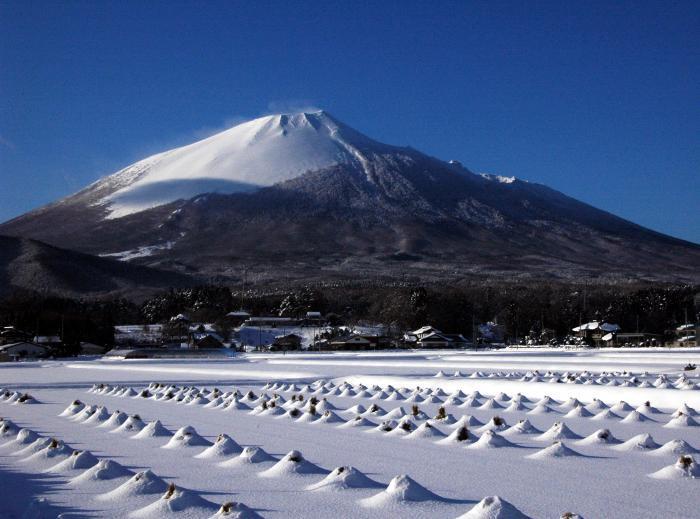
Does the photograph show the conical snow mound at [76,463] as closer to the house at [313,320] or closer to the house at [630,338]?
the house at [630,338]

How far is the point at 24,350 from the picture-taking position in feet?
164

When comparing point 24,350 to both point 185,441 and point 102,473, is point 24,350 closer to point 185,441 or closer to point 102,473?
point 185,441

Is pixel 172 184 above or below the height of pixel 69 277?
above

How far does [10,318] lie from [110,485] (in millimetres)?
63006

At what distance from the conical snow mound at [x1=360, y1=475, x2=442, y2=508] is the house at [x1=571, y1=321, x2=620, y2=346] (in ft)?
173

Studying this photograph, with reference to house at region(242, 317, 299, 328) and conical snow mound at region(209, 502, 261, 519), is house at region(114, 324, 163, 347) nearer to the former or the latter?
house at region(242, 317, 299, 328)

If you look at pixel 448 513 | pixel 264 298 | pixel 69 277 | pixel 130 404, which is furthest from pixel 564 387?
pixel 69 277

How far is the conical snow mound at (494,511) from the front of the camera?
17.7 ft

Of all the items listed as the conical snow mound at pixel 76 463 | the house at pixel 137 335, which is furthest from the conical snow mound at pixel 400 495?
the house at pixel 137 335

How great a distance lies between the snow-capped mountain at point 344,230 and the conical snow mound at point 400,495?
117266 mm

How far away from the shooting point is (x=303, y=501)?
6.31 m

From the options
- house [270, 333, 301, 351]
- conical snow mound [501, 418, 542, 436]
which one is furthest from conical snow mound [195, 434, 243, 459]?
house [270, 333, 301, 351]

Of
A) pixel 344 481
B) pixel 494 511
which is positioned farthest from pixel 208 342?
pixel 494 511

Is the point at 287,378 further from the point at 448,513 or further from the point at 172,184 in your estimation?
the point at 172,184
